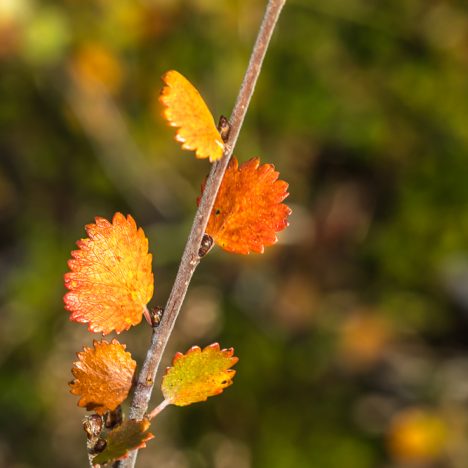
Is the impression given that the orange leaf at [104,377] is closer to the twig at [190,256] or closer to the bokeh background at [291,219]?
the twig at [190,256]

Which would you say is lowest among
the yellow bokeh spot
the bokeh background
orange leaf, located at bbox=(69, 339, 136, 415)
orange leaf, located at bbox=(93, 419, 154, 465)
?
orange leaf, located at bbox=(93, 419, 154, 465)

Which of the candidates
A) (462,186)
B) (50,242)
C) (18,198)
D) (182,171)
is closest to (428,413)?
(462,186)

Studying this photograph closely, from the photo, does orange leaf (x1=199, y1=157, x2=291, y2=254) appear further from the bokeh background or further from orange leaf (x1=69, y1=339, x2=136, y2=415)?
the bokeh background

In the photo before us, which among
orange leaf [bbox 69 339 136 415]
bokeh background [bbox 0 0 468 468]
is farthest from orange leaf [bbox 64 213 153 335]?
bokeh background [bbox 0 0 468 468]

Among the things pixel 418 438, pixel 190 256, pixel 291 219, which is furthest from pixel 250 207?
pixel 291 219

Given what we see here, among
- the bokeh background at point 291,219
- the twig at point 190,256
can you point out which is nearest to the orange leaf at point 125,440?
the twig at point 190,256
